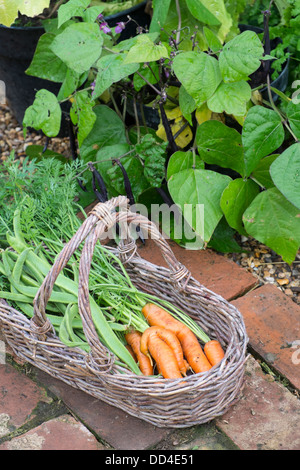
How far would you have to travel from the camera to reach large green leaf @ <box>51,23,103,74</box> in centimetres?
202

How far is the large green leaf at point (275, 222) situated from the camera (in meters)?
2.00

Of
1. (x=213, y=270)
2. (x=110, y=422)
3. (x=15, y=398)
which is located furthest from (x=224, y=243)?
(x=15, y=398)

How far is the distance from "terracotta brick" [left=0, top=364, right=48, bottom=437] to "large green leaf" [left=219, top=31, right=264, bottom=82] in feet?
4.11

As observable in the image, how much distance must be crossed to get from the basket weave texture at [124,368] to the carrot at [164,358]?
0.05 metres

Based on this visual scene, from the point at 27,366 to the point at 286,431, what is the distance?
0.86m

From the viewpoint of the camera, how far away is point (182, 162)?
6.86 ft

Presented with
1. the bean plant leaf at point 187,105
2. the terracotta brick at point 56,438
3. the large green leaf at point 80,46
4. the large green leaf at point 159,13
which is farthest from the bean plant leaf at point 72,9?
the terracotta brick at point 56,438

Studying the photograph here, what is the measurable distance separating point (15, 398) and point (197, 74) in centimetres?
127

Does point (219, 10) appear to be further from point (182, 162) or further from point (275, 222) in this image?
point (275, 222)

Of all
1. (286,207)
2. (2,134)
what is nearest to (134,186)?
(286,207)

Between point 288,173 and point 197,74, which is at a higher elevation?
point 197,74

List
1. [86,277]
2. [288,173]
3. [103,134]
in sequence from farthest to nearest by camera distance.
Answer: [103,134] → [288,173] → [86,277]

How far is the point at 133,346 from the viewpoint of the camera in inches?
69.4

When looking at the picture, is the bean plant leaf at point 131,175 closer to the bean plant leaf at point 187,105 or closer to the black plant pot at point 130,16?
the bean plant leaf at point 187,105
